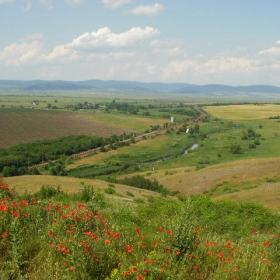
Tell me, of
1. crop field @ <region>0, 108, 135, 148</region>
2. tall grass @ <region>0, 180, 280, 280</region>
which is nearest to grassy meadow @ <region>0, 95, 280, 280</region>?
tall grass @ <region>0, 180, 280, 280</region>

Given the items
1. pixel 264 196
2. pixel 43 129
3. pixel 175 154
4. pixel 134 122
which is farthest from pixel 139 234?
pixel 134 122

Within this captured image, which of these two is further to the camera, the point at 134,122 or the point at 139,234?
the point at 134,122

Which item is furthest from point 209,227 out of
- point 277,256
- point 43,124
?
point 43,124

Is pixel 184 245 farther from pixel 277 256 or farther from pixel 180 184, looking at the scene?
pixel 180 184

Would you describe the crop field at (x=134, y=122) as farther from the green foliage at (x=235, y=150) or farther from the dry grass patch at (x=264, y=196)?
the dry grass patch at (x=264, y=196)

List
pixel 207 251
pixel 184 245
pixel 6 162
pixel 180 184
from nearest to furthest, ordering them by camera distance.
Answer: pixel 184 245
pixel 207 251
pixel 180 184
pixel 6 162

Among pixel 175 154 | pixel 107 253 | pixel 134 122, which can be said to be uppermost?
pixel 107 253

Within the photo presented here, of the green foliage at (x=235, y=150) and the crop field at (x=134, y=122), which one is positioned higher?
the crop field at (x=134, y=122)

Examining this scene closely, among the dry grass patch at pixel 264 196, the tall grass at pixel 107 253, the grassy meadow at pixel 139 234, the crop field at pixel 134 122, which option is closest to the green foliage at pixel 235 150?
the grassy meadow at pixel 139 234

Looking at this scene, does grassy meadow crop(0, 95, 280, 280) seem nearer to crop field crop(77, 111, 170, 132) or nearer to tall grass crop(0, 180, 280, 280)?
tall grass crop(0, 180, 280, 280)

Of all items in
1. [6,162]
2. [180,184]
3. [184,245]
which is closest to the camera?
[184,245]

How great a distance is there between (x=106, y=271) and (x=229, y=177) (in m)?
41.9

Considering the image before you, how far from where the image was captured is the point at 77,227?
688cm

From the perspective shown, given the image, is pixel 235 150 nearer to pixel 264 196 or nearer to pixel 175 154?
pixel 175 154
